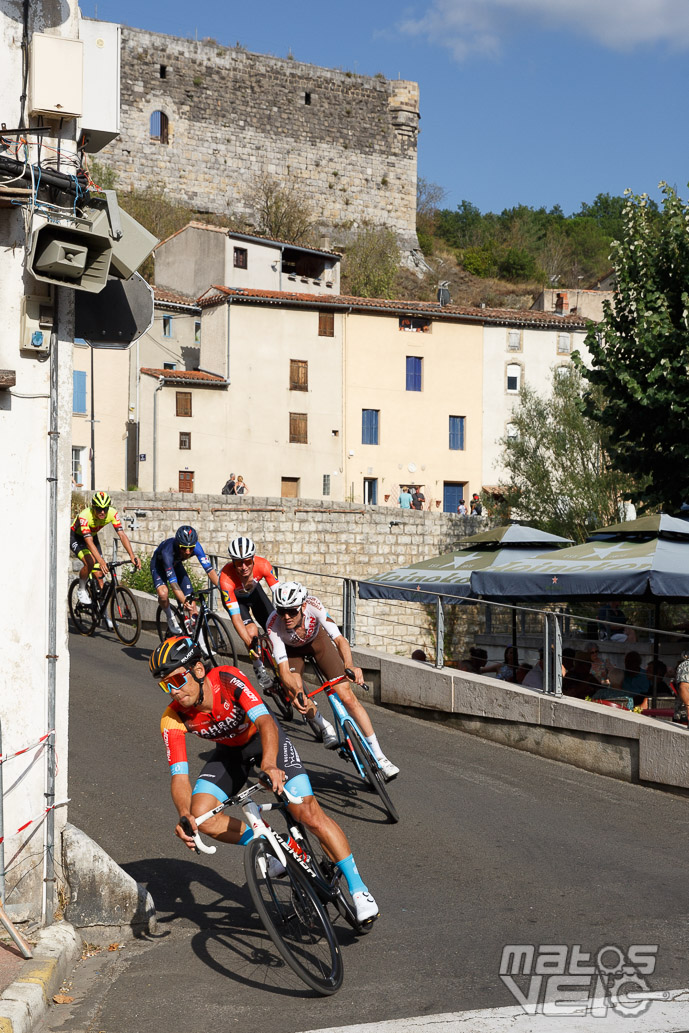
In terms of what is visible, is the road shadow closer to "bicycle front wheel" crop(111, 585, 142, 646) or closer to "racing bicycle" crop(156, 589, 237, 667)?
"racing bicycle" crop(156, 589, 237, 667)

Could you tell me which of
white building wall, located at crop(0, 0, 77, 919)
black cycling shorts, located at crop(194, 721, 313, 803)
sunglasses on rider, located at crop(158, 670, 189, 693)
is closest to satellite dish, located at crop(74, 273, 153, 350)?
white building wall, located at crop(0, 0, 77, 919)

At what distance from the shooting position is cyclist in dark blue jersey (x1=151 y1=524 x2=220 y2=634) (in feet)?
44.5

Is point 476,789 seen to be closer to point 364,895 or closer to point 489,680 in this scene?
point 489,680

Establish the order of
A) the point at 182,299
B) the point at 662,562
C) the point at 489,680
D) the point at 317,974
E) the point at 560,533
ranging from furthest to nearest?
the point at 182,299, the point at 560,533, the point at 662,562, the point at 489,680, the point at 317,974

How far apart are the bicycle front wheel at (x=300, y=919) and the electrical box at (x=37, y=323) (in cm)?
323

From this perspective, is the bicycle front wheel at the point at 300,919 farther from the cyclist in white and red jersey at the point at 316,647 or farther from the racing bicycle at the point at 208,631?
the racing bicycle at the point at 208,631

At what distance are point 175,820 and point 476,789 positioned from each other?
272cm

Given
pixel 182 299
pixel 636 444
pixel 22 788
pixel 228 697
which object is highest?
pixel 182 299

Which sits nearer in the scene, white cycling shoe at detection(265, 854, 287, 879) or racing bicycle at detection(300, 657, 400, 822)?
white cycling shoe at detection(265, 854, 287, 879)

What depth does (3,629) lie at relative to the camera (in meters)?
6.96

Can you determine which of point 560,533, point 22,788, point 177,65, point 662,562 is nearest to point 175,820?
point 22,788

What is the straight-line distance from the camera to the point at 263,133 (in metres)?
80.1

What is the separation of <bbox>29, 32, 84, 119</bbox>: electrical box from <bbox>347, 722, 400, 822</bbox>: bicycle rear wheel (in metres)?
4.79

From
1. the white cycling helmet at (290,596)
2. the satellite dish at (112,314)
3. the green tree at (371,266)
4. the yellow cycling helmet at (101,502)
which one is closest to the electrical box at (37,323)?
the satellite dish at (112,314)
